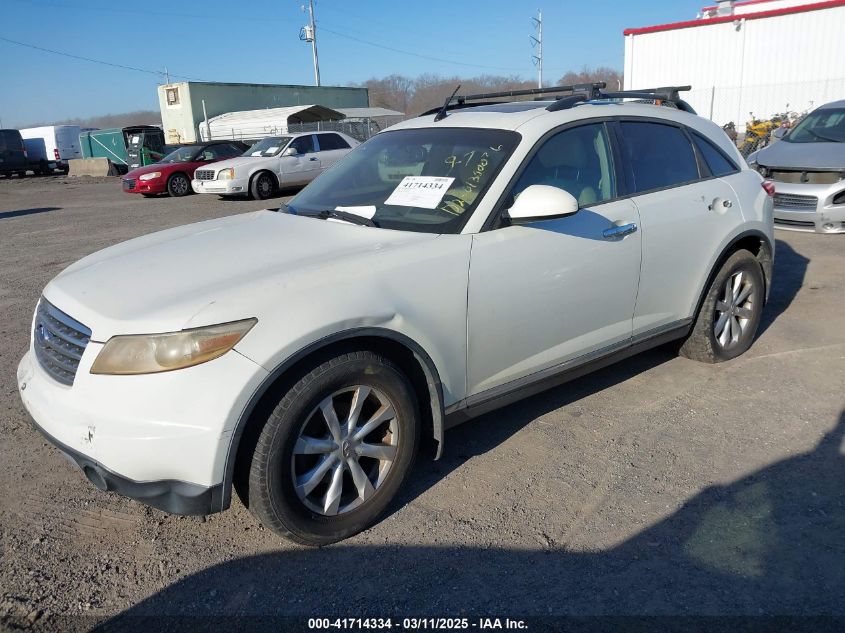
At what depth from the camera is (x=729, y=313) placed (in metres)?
4.61

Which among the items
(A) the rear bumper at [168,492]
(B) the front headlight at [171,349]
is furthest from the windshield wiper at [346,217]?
(A) the rear bumper at [168,492]

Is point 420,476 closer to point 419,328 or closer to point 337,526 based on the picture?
point 337,526

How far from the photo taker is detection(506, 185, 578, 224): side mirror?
3066 millimetres

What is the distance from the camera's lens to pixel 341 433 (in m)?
2.76

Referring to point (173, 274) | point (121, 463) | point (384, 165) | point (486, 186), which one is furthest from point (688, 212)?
point (121, 463)

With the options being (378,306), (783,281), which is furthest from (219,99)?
(378,306)

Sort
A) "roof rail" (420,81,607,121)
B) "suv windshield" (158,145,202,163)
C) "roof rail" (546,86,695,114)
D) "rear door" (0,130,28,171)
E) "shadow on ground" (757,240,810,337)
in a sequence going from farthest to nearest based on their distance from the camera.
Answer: "rear door" (0,130,28,171) → "suv windshield" (158,145,202,163) → "shadow on ground" (757,240,810,337) → "roof rail" (420,81,607,121) → "roof rail" (546,86,695,114)

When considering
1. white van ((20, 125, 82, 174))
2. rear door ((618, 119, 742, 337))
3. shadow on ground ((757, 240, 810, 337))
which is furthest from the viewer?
white van ((20, 125, 82, 174))

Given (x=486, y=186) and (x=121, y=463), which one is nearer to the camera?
(x=121, y=463)

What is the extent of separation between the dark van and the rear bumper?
34.9 metres

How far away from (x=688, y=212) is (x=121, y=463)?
3.38 meters

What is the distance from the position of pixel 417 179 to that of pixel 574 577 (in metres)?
2.08

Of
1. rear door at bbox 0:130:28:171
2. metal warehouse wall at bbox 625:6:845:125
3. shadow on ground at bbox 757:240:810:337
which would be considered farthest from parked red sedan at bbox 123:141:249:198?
metal warehouse wall at bbox 625:6:845:125

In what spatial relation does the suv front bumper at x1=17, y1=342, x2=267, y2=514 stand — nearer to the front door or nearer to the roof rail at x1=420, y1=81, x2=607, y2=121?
the front door
